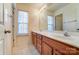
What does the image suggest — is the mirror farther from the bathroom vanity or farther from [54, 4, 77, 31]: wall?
Result: the bathroom vanity

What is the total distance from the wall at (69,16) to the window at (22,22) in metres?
0.90

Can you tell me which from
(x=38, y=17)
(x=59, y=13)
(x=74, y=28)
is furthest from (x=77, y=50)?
(x=38, y=17)

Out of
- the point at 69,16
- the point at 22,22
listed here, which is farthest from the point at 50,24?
the point at 22,22

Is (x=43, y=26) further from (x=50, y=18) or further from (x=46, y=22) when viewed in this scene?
(x=50, y=18)

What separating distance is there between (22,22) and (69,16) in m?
1.23

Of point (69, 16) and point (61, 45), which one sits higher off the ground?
point (69, 16)

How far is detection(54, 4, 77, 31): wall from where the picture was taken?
5.72 feet

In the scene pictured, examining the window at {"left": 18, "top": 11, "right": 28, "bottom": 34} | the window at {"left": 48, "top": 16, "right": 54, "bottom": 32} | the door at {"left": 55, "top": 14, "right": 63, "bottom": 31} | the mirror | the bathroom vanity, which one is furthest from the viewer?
the window at {"left": 18, "top": 11, "right": 28, "bottom": 34}

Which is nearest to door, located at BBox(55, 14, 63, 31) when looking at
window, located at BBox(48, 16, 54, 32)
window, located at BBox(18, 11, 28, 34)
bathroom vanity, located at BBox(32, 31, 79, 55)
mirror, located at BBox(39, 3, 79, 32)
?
mirror, located at BBox(39, 3, 79, 32)

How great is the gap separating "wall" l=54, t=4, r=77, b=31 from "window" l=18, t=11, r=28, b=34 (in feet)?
2.95

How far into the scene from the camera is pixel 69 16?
1.89m

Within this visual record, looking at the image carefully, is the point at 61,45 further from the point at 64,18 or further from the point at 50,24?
the point at 50,24

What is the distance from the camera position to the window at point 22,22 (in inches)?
95.0

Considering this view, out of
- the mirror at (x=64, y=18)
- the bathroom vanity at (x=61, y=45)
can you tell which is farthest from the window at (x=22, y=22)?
the bathroom vanity at (x=61, y=45)
